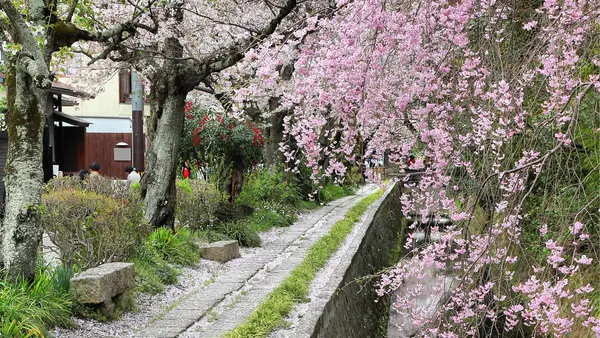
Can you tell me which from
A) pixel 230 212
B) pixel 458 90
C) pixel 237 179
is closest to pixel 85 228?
pixel 458 90

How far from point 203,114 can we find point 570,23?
10711mm

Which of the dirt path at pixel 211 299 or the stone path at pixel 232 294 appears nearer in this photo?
the dirt path at pixel 211 299

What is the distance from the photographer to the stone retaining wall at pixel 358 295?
7.20 m

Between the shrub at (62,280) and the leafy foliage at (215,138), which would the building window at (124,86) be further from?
the shrub at (62,280)

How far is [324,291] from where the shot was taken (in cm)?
802

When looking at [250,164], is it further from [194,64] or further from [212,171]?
[194,64]

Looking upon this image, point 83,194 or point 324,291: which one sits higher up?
point 83,194

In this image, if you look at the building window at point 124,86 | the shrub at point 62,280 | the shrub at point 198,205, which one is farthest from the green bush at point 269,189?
the building window at point 124,86

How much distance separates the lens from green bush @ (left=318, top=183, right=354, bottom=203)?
21359mm

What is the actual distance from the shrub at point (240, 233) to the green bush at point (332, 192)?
8.39m

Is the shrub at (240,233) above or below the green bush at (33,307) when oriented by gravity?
below

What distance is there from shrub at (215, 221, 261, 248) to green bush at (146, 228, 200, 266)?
5.57ft

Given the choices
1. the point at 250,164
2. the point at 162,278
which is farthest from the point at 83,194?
the point at 250,164

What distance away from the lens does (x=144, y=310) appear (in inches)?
279
